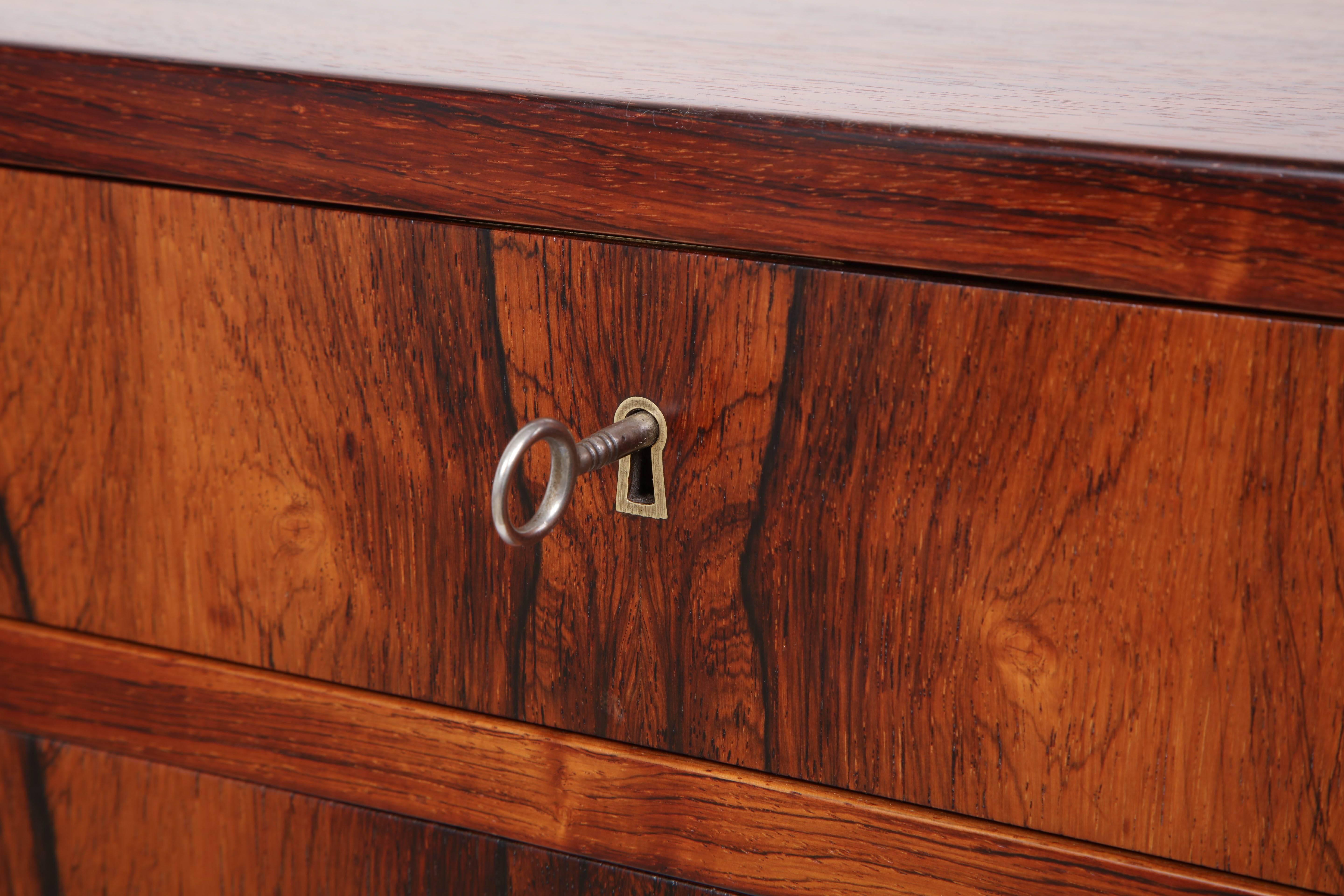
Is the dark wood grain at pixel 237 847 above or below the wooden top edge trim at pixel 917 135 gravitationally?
below

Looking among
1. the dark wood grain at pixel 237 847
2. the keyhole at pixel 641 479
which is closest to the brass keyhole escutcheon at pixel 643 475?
the keyhole at pixel 641 479

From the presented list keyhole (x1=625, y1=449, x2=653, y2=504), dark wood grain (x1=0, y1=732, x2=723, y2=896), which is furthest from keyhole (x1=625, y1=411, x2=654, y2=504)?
dark wood grain (x1=0, y1=732, x2=723, y2=896)

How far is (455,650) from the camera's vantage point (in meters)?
0.31

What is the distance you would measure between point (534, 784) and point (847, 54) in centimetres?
23

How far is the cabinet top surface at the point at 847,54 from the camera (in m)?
0.25

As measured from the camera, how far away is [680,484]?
0.28m

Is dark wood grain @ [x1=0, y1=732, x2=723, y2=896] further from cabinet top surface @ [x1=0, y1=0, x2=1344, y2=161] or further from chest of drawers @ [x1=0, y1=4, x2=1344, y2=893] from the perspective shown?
cabinet top surface @ [x1=0, y1=0, x2=1344, y2=161]

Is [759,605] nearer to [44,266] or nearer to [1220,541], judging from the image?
[1220,541]

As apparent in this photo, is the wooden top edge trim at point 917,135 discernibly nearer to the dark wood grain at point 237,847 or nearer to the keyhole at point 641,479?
the keyhole at point 641,479

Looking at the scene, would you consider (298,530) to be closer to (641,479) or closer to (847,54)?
(641,479)

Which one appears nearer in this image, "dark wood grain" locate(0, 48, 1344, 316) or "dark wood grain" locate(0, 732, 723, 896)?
"dark wood grain" locate(0, 48, 1344, 316)

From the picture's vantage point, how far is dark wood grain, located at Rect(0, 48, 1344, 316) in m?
0.22

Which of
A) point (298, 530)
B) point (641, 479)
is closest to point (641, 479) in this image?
point (641, 479)

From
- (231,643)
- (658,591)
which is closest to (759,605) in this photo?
(658,591)
